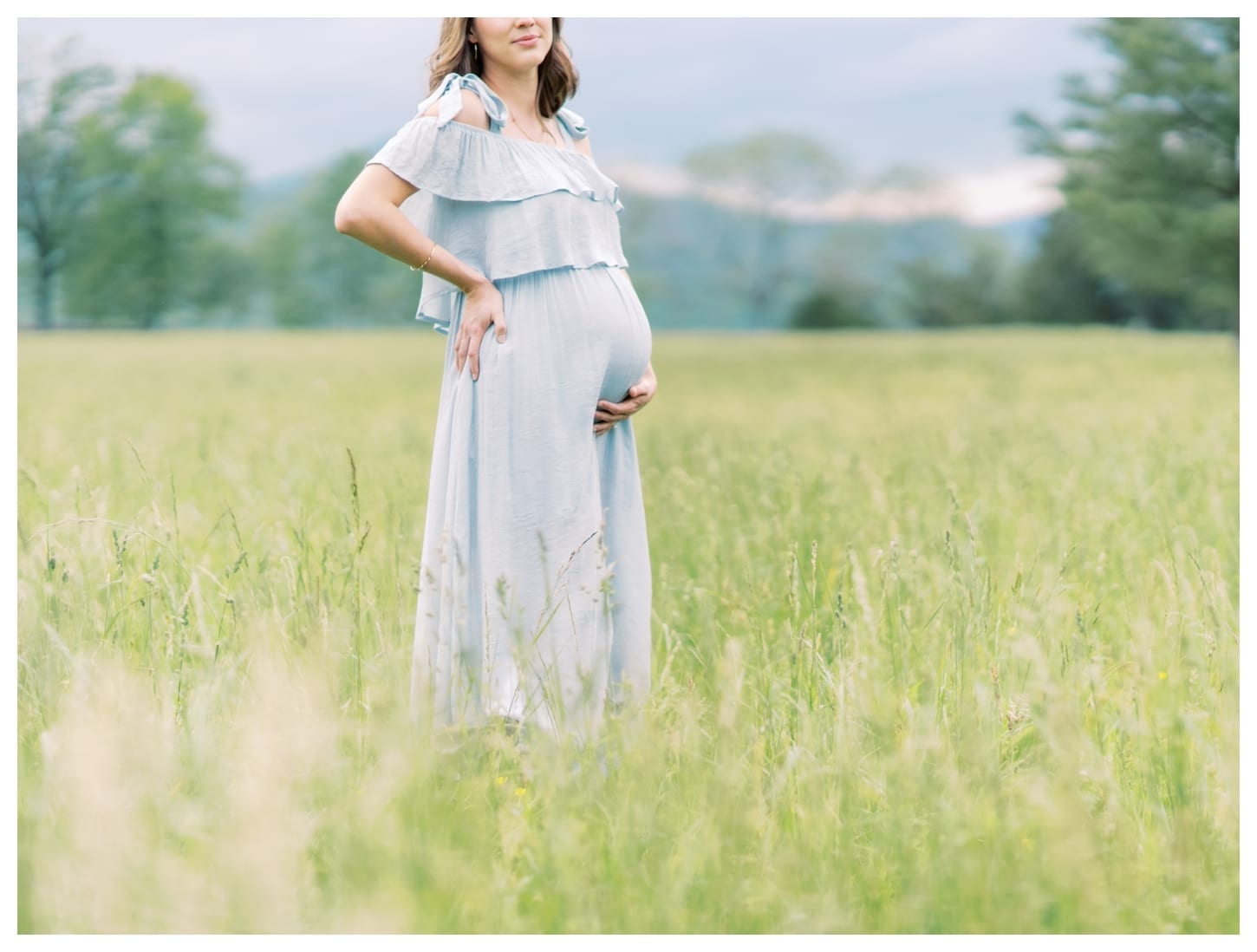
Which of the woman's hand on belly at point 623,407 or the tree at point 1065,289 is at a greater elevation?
the tree at point 1065,289

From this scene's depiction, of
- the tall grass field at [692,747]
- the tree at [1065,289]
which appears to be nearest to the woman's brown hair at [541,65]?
the tall grass field at [692,747]

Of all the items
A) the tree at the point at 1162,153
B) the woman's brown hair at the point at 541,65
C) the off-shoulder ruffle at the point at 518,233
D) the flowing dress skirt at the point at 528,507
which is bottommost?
the flowing dress skirt at the point at 528,507

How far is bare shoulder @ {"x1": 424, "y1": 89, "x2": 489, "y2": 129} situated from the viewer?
2.47 metres

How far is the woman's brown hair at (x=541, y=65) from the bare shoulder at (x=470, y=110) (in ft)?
0.34

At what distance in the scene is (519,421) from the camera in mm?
2496

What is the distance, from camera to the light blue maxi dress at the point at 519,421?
2471mm

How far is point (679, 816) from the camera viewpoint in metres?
2.14

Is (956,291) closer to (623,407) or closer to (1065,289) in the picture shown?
(1065,289)

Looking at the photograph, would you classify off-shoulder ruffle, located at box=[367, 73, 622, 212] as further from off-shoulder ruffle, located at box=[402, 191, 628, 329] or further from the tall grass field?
the tall grass field

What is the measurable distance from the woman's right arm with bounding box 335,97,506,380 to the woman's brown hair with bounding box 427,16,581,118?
0.33 m

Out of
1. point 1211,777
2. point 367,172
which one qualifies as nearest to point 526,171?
point 367,172

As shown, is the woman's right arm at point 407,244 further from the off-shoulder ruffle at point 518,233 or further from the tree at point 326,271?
the tree at point 326,271

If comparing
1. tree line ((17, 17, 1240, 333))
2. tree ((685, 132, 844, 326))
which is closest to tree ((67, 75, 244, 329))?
tree line ((17, 17, 1240, 333))
